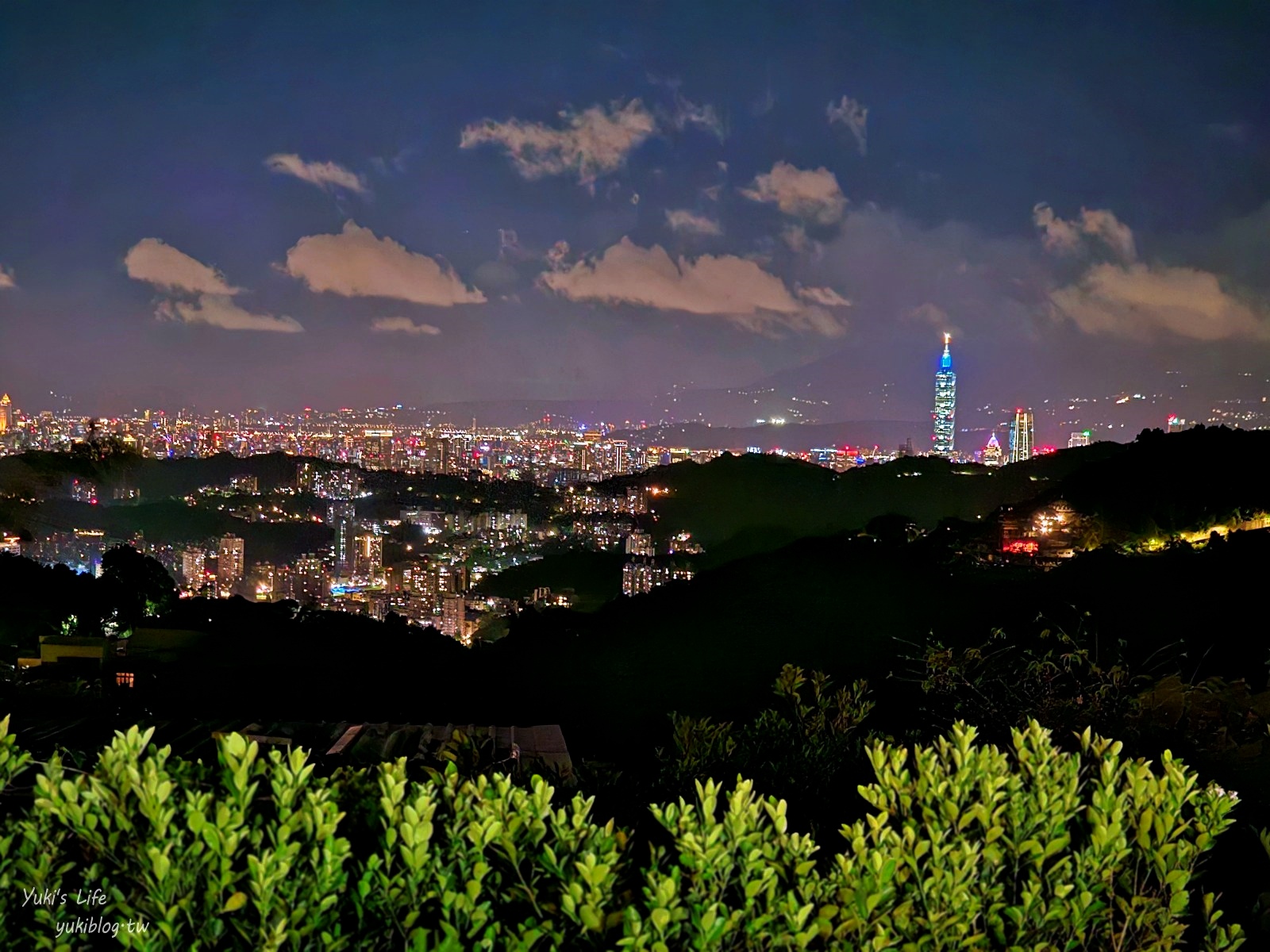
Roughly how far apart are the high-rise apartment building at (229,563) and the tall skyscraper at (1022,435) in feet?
78.4

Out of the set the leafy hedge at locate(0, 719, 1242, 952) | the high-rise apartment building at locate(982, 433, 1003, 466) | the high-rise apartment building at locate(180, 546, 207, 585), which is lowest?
the high-rise apartment building at locate(180, 546, 207, 585)

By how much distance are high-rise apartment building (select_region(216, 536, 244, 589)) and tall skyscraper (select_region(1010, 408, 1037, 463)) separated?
941 inches

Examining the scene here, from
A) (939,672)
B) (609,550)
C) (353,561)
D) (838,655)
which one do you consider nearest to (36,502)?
(353,561)

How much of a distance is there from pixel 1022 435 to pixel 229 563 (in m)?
24.9

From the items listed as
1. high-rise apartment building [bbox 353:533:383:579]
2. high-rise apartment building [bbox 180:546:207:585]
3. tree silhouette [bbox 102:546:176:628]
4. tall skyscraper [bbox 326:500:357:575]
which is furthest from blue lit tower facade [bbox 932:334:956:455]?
high-rise apartment building [bbox 180:546:207:585]

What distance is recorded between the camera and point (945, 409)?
2914cm

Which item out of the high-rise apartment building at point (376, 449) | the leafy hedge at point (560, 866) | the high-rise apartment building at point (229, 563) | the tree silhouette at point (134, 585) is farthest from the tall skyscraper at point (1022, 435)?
the leafy hedge at point (560, 866)

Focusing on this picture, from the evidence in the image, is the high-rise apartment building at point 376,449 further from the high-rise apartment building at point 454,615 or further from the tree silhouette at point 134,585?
the tree silhouette at point 134,585

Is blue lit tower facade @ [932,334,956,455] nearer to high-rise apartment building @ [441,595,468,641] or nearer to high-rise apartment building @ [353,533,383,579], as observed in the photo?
high-rise apartment building @ [441,595,468,641]

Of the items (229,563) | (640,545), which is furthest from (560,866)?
(229,563)

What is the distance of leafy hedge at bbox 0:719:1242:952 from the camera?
1.64m

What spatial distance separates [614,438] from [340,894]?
3841 cm

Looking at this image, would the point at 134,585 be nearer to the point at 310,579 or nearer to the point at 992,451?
the point at 310,579

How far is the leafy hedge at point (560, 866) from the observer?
1.64 metres
